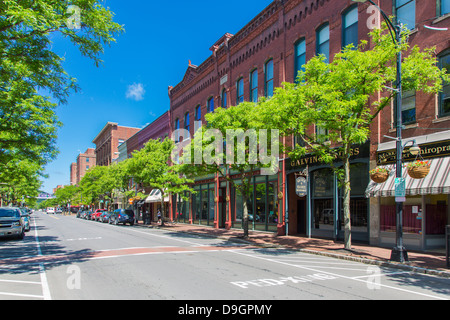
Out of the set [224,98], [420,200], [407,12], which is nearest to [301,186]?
[420,200]

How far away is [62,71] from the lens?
10891 mm

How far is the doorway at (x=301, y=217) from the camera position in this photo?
69.3 feet

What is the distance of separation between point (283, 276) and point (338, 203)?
9670mm

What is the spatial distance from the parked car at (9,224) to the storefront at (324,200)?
15.4 metres

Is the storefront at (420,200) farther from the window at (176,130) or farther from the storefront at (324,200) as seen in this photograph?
the window at (176,130)

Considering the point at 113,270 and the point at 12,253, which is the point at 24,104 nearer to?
the point at 12,253

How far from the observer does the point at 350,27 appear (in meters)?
17.3

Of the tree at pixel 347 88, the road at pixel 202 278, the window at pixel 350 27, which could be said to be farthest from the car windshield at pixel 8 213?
the window at pixel 350 27

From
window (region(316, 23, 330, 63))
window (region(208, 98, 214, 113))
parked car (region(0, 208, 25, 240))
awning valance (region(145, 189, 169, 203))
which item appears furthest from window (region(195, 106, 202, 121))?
parked car (region(0, 208, 25, 240))

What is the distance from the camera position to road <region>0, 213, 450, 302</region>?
6.85m

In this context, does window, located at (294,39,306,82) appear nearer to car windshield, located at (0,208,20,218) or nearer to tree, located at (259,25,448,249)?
tree, located at (259,25,448,249)

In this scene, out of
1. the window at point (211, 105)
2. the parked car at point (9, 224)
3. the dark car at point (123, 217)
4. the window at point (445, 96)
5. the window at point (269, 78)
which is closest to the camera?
the window at point (445, 96)

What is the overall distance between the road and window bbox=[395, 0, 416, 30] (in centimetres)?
1054
